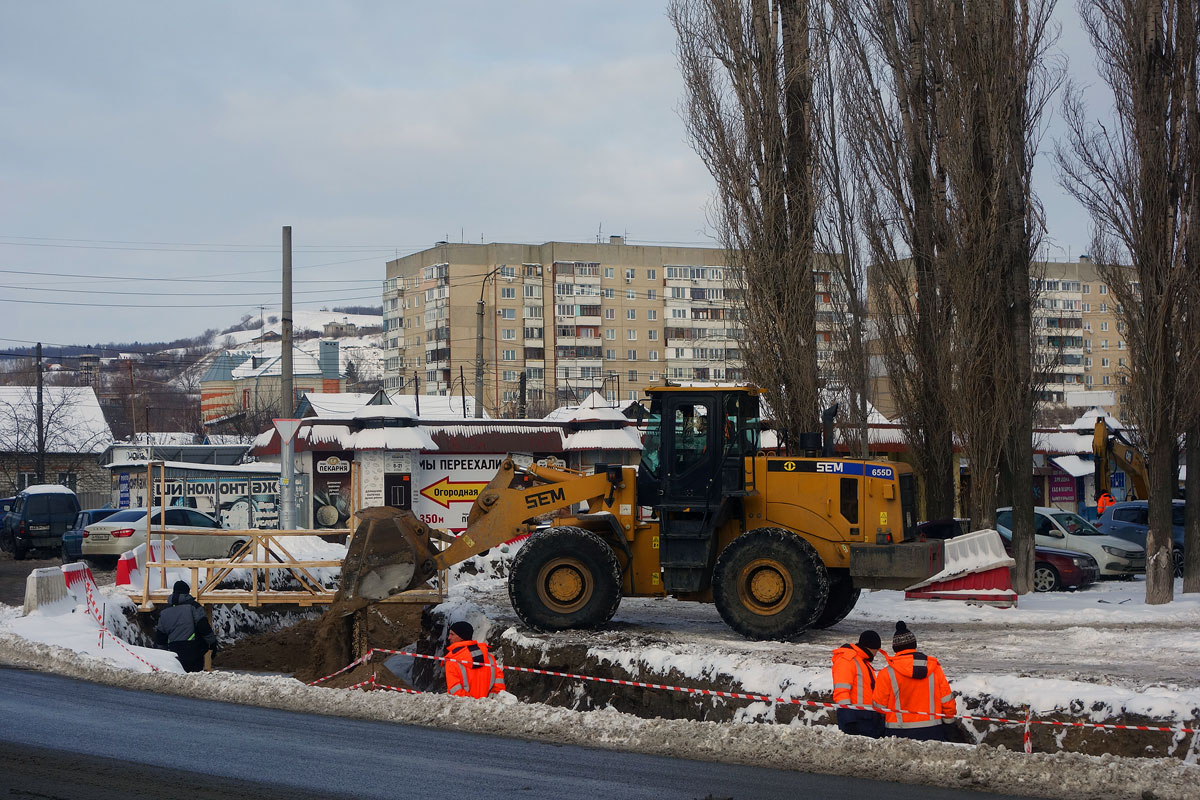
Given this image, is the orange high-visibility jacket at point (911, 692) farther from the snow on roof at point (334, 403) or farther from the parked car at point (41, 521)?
the parked car at point (41, 521)

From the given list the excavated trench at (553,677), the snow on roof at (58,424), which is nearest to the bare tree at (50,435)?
the snow on roof at (58,424)

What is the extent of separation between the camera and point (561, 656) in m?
13.7

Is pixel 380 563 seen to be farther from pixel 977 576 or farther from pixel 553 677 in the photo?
pixel 977 576

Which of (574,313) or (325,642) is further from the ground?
(574,313)

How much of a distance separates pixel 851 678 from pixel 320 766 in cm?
427

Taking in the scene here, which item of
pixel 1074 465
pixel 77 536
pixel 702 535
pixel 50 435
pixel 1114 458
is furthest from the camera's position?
pixel 50 435

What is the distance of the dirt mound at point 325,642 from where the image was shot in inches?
643

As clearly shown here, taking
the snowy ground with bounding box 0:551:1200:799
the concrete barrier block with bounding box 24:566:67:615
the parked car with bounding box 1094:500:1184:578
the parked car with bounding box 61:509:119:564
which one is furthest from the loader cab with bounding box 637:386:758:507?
the parked car with bounding box 61:509:119:564

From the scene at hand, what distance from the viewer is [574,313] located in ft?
318

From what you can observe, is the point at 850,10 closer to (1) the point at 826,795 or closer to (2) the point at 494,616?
(2) the point at 494,616

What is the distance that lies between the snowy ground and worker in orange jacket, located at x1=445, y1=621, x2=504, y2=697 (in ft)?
3.05

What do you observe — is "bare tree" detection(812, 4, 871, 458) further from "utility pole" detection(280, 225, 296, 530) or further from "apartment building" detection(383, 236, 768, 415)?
"apartment building" detection(383, 236, 768, 415)

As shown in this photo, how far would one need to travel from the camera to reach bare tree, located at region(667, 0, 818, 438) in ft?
66.5

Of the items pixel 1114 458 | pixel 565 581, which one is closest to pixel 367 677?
pixel 565 581
